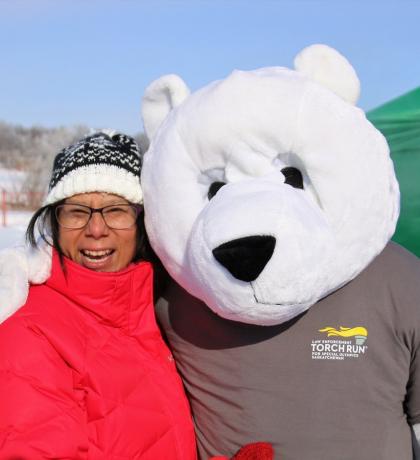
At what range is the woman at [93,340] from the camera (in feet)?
6.28

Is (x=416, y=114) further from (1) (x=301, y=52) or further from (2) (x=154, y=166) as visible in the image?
(2) (x=154, y=166)

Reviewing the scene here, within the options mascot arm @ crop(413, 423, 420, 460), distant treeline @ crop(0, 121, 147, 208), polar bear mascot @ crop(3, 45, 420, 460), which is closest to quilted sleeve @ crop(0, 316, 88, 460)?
polar bear mascot @ crop(3, 45, 420, 460)

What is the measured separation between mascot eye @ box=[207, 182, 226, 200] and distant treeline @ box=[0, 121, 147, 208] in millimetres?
27577

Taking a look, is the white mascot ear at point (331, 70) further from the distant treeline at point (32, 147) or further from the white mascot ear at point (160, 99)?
the distant treeline at point (32, 147)

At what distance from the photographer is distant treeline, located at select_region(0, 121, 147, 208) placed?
103ft

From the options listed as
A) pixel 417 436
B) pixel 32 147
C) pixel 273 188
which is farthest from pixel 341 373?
pixel 32 147

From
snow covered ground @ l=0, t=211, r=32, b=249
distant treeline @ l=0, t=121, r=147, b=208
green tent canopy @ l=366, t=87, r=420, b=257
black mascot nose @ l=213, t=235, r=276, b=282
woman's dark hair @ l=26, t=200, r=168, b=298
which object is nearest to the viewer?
black mascot nose @ l=213, t=235, r=276, b=282

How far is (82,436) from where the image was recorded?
A: 76.9 inches

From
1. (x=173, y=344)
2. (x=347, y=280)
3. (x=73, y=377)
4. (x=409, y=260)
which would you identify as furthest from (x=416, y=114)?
(x=73, y=377)

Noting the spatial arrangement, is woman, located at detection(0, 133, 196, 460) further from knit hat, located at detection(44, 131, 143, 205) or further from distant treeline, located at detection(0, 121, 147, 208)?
distant treeline, located at detection(0, 121, 147, 208)

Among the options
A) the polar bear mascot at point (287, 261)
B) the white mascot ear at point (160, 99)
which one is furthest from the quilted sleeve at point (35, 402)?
the white mascot ear at point (160, 99)

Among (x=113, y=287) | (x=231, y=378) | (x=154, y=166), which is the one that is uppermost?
(x=154, y=166)

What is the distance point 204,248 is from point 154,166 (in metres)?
0.38

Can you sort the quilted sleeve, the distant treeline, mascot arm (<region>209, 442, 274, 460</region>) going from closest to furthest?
the quilted sleeve < mascot arm (<region>209, 442, 274, 460</region>) < the distant treeline
